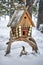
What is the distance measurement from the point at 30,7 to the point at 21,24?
0.73 ft

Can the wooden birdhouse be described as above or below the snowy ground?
above

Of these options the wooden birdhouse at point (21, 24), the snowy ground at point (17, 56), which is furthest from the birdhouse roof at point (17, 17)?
the snowy ground at point (17, 56)

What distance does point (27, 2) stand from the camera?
120 centimetres

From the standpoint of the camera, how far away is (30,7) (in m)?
1.22

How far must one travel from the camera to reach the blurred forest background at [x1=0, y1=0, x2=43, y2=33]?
1127 millimetres

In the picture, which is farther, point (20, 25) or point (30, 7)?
point (30, 7)

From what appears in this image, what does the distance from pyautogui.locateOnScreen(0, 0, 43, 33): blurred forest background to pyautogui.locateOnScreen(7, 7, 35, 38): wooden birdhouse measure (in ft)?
0.25

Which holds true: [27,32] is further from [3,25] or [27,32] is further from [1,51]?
Answer: [3,25]

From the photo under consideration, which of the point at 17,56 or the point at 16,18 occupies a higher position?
the point at 16,18

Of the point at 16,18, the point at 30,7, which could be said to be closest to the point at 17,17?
the point at 16,18

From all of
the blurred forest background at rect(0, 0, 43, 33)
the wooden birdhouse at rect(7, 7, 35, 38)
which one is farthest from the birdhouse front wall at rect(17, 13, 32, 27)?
the blurred forest background at rect(0, 0, 43, 33)

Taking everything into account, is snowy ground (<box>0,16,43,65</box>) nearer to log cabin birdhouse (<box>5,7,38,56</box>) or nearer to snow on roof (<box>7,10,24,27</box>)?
log cabin birdhouse (<box>5,7,38,56</box>)

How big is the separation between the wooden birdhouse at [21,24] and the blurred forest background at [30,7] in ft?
0.25

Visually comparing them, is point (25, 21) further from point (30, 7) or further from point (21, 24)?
point (30, 7)
